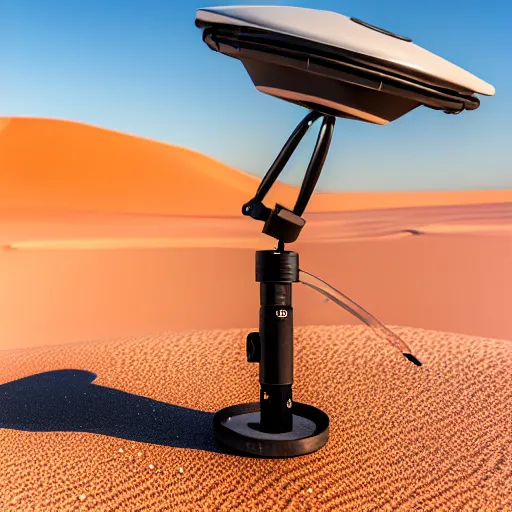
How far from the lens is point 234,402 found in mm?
2787

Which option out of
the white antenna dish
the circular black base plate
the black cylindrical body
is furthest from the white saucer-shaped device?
the circular black base plate

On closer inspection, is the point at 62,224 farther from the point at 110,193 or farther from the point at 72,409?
the point at 72,409

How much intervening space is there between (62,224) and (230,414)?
10.6 meters

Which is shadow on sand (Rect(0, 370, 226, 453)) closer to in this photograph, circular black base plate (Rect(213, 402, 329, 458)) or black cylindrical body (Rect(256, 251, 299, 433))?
circular black base plate (Rect(213, 402, 329, 458))

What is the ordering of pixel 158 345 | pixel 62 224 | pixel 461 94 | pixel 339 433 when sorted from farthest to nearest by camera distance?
pixel 62 224
pixel 158 345
pixel 339 433
pixel 461 94

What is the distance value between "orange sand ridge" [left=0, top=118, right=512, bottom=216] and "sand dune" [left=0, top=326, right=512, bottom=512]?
1261 centimetres

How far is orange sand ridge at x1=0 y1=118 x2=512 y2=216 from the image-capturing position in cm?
1755

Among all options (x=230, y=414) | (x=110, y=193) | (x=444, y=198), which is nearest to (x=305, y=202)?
(x=230, y=414)

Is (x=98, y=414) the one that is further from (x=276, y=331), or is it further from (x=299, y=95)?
(x=299, y=95)

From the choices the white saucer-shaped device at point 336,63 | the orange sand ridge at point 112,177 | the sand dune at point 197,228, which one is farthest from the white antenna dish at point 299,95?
the orange sand ridge at point 112,177

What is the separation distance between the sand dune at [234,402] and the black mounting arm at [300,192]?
0.78 metres

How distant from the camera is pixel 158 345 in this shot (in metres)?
3.55

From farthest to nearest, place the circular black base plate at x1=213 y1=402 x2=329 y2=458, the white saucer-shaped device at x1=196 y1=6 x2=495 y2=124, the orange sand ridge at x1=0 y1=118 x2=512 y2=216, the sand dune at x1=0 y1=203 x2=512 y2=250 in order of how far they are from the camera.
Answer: the orange sand ridge at x1=0 y1=118 x2=512 y2=216 → the sand dune at x1=0 y1=203 x2=512 y2=250 → the circular black base plate at x1=213 y1=402 x2=329 y2=458 → the white saucer-shaped device at x1=196 y1=6 x2=495 y2=124

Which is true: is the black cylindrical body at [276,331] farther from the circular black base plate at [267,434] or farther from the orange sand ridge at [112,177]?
the orange sand ridge at [112,177]
